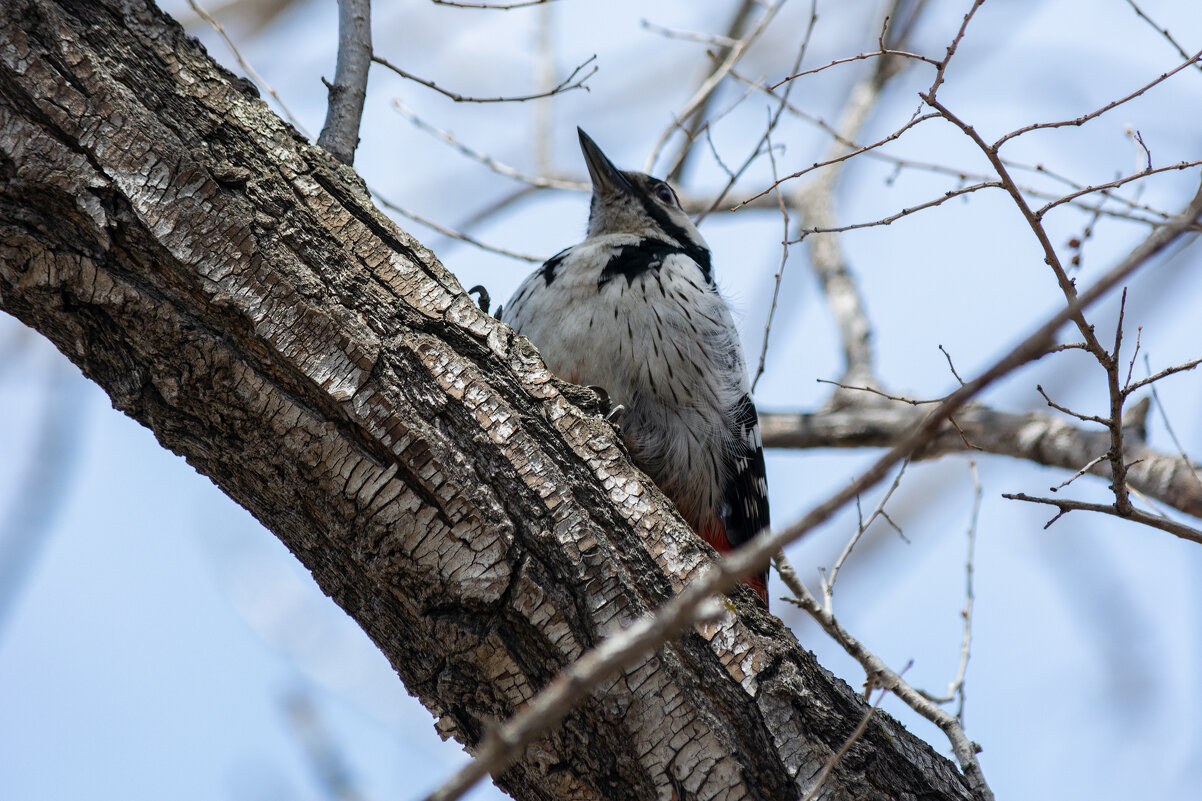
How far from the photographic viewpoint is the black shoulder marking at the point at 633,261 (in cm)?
378

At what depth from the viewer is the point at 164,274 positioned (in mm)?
1995

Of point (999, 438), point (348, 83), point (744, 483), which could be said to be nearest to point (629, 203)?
point (744, 483)

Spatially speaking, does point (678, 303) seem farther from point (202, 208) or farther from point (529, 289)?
point (202, 208)

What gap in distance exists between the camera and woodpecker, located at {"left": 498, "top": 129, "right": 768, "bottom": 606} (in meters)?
3.51

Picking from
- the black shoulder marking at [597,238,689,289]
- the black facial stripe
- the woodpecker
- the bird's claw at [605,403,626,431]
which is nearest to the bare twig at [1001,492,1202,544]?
the bird's claw at [605,403,626,431]

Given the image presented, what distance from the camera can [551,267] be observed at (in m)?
4.02

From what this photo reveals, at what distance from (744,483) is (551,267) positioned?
1.16m

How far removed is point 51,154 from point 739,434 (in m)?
2.45

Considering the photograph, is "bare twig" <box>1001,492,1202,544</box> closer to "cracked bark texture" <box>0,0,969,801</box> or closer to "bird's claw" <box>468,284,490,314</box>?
"cracked bark texture" <box>0,0,969,801</box>

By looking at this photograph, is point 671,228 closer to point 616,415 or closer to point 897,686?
point 616,415

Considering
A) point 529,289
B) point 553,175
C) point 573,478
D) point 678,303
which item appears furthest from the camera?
point 553,175

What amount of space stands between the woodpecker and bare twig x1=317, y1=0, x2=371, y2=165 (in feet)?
3.95

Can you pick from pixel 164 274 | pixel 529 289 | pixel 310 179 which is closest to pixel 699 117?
pixel 529 289

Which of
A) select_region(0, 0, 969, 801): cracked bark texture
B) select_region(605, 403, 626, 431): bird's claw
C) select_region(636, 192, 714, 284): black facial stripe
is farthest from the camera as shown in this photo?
select_region(636, 192, 714, 284): black facial stripe
